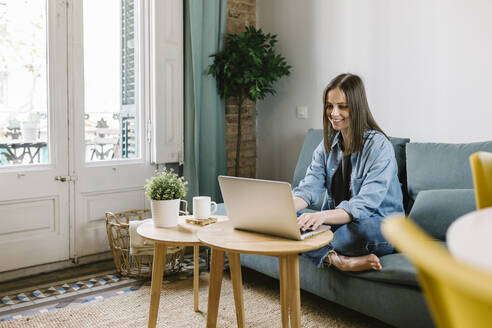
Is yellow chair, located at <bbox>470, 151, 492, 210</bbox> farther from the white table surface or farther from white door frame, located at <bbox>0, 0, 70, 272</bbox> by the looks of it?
white door frame, located at <bbox>0, 0, 70, 272</bbox>

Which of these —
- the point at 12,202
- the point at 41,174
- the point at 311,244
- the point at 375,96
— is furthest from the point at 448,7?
the point at 12,202

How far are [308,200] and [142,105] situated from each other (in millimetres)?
1643

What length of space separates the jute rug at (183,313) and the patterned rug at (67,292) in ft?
0.24

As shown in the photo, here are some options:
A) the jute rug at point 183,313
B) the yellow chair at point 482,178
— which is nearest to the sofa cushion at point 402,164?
the jute rug at point 183,313

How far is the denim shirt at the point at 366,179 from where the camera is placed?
76.0 inches

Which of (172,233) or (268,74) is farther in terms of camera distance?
(268,74)

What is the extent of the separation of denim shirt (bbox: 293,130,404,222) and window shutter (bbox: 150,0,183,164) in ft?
4.60

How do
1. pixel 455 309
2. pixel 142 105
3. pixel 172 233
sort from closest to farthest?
pixel 455 309 < pixel 172 233 < pixel 142 105

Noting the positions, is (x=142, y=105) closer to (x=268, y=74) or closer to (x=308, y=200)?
(x=268, y=74)

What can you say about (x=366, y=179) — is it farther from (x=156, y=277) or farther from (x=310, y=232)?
(x=156, y=277)

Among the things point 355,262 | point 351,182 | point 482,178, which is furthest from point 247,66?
point 482,178

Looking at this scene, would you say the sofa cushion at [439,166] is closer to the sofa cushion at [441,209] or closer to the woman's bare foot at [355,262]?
the sofa cushion at [441,209]

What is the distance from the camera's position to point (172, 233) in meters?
1.95

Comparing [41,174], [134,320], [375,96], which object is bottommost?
[134,320]
